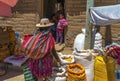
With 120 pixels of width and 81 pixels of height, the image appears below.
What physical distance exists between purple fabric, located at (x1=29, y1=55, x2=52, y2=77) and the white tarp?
4.79 ft

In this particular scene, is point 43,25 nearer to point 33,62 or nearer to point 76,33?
point 33,62

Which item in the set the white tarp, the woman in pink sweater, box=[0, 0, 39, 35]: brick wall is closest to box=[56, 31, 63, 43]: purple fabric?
the woman in pink sweater

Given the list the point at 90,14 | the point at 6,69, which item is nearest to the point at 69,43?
the point at 6,69

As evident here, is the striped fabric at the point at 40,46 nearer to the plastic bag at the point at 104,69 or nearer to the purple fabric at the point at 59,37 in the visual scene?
the plastic bag at the point at 104,69

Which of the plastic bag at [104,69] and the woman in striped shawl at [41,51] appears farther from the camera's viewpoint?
the plastic bag at [104,69]

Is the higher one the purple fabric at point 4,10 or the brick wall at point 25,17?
the purple fabric at point 4,10

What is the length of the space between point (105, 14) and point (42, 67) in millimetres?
1818

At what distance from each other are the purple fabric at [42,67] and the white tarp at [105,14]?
4.79 feet

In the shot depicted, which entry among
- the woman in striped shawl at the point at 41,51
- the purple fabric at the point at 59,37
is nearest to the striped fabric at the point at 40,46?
the woman in striped shawl at the point at 41,51

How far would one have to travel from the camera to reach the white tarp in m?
6.11

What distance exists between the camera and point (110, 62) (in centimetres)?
607

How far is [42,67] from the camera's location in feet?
19.0

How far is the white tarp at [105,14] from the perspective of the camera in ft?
20.1

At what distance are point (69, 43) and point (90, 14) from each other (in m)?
4.59
